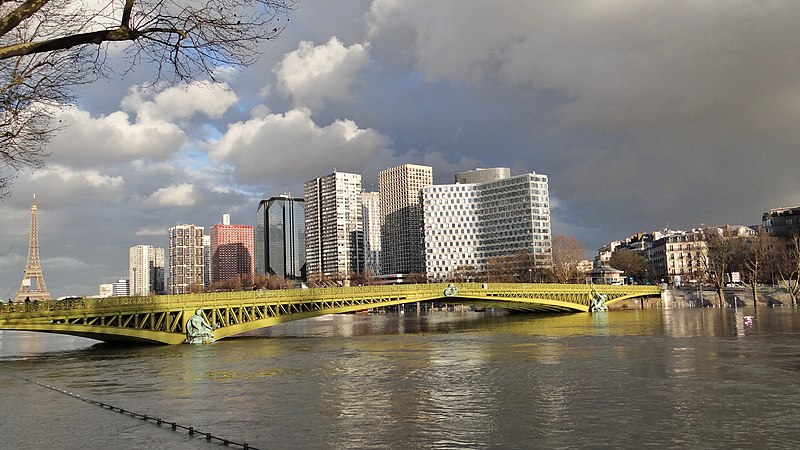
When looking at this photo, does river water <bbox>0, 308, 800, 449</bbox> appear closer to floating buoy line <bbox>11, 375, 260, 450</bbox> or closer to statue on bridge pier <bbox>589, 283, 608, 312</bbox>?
floating buoy line <bbox>11, 375, 260, 450</bbox>

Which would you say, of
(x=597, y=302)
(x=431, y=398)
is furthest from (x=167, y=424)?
(x=597, y=302)

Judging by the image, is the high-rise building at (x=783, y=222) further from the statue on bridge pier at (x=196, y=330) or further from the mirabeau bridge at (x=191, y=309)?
the statue on bridge pier at (x=196, y=330)

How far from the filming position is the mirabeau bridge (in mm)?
50781

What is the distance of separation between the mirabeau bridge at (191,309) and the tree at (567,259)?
3171 inches

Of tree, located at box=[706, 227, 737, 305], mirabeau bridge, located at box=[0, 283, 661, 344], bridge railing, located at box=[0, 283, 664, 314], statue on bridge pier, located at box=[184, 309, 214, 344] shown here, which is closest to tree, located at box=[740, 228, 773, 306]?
tree, located at box=[706, 227, 737, 305]

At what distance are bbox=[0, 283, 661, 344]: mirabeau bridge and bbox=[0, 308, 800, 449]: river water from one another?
4.87 metres

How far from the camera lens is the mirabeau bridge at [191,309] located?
50781 millimetres

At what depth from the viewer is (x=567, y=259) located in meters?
172

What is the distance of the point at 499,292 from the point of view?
3551 inches

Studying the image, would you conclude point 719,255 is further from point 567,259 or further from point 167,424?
point 167,424

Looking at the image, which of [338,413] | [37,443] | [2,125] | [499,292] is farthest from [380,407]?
[499,292]

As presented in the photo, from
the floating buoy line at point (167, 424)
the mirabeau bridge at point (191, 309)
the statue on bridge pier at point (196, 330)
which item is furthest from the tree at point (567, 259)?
the floating buoy line at point (167, 424)

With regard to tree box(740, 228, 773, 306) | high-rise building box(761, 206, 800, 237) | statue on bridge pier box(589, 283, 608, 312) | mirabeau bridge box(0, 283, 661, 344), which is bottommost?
statue on bridge pier box(589, 283, 608, 312)

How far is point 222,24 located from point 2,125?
734 cm
